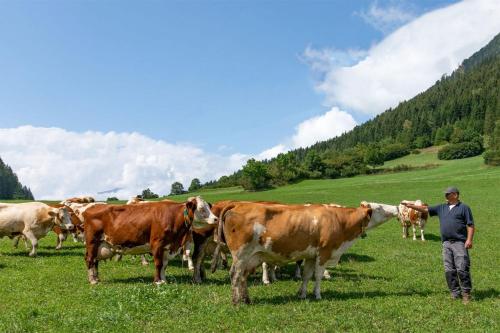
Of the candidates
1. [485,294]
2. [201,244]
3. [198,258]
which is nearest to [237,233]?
[198,258]

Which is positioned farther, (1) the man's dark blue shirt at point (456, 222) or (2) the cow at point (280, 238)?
(1) the man's dark blue shirt at point (456, 222)

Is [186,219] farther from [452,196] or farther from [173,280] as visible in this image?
[452,196]

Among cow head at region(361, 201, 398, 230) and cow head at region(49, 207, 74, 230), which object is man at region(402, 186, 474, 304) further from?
cow head at region(49, 207, 74, 230)

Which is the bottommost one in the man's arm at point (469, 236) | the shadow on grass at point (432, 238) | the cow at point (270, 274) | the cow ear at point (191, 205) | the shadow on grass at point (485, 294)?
the shadow on grass at point (432, 238)

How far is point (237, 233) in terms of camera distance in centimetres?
1090

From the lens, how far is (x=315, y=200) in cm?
6291

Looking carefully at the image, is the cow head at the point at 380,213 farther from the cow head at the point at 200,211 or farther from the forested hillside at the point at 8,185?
the forested hillside at the point at 8,185

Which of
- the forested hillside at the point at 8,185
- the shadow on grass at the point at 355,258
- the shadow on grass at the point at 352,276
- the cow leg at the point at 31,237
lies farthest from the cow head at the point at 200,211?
the forested hillside at the point at 8,185

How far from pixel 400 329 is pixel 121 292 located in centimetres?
660

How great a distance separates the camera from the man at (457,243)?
11133 millimetres

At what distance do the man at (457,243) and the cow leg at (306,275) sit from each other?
3493 mm

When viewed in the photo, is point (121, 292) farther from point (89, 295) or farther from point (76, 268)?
point (76, 268)

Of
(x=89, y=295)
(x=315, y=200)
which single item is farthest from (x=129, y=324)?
(x=315, y=200)

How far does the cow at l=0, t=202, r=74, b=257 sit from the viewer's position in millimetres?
17875
